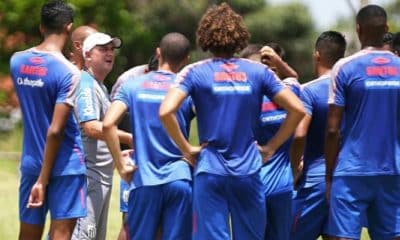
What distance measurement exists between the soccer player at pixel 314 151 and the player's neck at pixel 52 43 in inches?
76.5

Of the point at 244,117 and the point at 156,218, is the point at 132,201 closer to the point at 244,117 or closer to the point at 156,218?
the point at 156,218

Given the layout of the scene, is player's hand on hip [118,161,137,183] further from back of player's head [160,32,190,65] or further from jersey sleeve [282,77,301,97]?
jersey sleeve [282,77,301,97]

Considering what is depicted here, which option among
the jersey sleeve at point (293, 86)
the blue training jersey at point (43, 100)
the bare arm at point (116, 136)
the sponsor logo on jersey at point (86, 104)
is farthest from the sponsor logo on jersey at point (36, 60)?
the jersey sleeve at point (293, 86)

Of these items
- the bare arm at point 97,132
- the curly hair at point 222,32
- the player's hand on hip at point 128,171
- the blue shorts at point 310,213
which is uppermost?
the curly hair at point 222,32

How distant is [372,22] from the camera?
831 cm

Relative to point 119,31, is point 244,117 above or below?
above

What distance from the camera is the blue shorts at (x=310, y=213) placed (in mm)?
9219

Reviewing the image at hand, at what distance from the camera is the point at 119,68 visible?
39.8 meters

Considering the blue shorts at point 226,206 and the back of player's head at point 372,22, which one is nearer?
the blue shorts at point 226,206

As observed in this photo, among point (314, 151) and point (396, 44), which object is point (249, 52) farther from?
point (396, 44)

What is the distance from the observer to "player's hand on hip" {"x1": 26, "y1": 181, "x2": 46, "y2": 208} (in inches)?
324

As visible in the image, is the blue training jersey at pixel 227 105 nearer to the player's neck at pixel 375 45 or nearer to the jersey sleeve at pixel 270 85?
the jersey sleeve at pixel 270 85

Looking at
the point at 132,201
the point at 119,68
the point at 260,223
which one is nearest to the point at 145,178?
the point at 132,201

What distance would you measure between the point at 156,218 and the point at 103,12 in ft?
108
